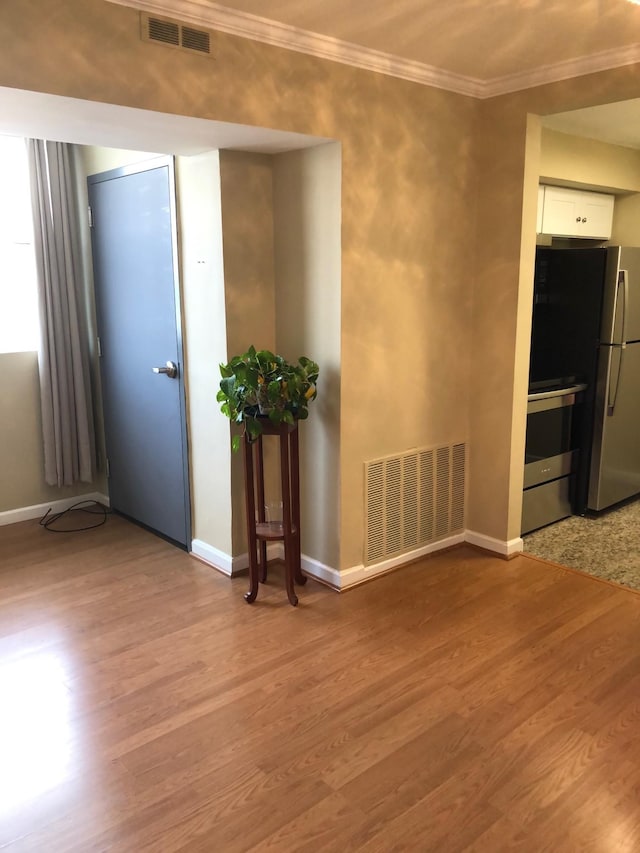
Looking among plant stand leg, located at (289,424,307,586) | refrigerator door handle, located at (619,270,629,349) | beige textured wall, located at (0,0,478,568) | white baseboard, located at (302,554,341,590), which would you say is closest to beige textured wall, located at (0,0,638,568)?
beige textured wall, located at (0,0,478,568)

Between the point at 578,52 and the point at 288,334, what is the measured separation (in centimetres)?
180

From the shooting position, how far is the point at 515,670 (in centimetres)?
273

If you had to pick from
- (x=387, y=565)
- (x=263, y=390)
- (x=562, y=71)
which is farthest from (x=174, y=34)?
(x=387, y=565)

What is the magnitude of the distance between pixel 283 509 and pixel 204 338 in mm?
974

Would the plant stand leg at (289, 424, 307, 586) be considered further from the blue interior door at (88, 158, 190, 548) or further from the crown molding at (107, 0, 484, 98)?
the crown molding at (107, 0, 484, 98)

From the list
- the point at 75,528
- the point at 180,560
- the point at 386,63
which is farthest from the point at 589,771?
the point at 75,528

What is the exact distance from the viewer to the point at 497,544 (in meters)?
3.86

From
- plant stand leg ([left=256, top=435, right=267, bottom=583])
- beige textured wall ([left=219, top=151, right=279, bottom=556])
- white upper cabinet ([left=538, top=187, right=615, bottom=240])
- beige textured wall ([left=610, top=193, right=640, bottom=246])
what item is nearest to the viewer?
beige textured wall ([left=219, top=151, right=279, bottom=556])

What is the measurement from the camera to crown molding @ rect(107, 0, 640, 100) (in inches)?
96.5

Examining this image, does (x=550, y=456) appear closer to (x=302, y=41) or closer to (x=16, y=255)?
(x=302, y=41)

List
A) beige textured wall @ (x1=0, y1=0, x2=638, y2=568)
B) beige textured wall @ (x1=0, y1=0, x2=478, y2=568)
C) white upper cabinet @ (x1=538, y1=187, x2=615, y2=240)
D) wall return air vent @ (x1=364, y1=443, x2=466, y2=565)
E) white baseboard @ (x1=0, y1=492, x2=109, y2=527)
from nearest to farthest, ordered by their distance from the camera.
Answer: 1. beige textured wall @ (x1=0, y1=0, x2=478, y2=568)
2. beige textured wall @ (x1=0, y1=0, x2=638, y2=568)
3. wall return air vent @ (x1=364, y1=443, x2=466, y2=565)
4. white baseboard @ (x1=0, y1=492, x2=109, y2=527)
5. white upper cabinet @ (x1=538, y1=187, x2=615, y2=240)

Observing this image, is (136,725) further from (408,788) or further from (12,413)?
(12,413)

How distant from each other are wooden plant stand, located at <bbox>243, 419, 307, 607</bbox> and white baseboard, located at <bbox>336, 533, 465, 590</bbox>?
260 millimetres

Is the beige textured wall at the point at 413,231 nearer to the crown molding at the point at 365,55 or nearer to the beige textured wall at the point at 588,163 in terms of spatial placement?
the crown molding at the point at 365,55
